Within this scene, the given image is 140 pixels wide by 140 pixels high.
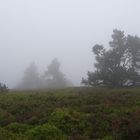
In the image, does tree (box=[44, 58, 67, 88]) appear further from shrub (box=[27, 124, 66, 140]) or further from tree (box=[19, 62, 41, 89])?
shrub (box=[27, 124, 66, 140])

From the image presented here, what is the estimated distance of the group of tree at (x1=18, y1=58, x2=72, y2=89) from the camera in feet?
270

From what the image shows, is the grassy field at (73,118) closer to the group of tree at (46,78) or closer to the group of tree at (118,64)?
the group of tree at (118,64)

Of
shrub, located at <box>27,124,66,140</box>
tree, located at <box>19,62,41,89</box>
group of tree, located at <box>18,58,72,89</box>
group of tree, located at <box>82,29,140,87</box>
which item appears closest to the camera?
shrub, located at <box>27,124,66,140</box>

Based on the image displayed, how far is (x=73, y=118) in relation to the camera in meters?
21.9

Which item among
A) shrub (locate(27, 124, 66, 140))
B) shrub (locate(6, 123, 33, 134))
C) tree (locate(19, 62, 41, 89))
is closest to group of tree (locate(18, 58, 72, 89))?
tree (locate(19, 62, 41, 89))

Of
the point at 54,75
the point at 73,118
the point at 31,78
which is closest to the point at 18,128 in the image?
the point at 73,118

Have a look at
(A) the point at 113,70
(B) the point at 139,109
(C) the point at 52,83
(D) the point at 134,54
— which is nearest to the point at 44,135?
(B) the point at 139,109

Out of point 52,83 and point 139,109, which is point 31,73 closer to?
point 52,83

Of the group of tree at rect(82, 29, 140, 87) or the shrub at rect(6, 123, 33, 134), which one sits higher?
the group of tree at rect(82, 29, 140, 87)

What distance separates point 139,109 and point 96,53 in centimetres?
2640

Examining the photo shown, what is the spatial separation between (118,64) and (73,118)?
25.0 metres

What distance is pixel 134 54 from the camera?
47969 millimetres

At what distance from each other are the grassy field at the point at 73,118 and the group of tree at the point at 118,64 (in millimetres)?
14759

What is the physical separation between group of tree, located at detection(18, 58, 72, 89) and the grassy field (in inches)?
2018
